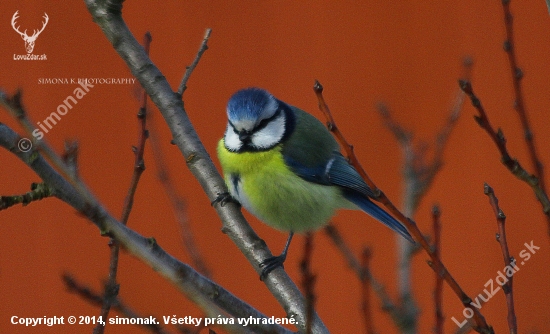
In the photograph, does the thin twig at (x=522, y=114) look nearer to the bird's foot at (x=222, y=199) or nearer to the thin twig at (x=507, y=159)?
the thin twig at (x=507, y=159)

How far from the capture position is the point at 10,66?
74.7 inches

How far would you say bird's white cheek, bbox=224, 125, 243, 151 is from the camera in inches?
54.7

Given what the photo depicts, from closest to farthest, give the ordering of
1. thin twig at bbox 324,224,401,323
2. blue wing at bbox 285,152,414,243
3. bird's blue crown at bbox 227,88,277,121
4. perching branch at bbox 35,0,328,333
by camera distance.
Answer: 1. thin twig at bbox 324,224,401,323
2. perching branch at bbox 35,0,328,333
3. bird's blue crown at bbox 227,88,277,121
4. blue wing at bbox 285,152,414,243

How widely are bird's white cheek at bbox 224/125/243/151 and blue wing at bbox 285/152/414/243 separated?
0.11m

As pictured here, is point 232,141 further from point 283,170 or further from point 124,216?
point 124,216

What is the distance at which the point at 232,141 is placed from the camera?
1405mm

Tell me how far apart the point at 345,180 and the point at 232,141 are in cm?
28

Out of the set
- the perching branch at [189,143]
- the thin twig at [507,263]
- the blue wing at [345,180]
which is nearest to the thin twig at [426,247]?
the thin twig at [507,263]

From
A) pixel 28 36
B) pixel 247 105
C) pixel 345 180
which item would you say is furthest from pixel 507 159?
pixel 28 36

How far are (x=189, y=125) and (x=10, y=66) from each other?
1.02m

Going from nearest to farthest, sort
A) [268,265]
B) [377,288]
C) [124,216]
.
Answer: [124,216]
[377,288]
[268,265]

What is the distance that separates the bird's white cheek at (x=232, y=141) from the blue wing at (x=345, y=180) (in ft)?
0.37

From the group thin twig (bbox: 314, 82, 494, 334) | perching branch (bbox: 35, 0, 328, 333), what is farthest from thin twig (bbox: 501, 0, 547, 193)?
perching branch (bbox: 35, 0, 328, 333)

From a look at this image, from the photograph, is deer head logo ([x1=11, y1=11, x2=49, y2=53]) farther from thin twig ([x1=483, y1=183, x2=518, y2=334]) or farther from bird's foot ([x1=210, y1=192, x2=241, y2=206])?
thin twig ([x1=483, y1=183, x2=518, y2=334])
